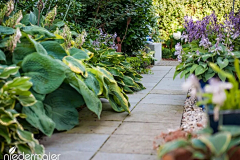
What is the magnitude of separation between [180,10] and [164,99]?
675cm

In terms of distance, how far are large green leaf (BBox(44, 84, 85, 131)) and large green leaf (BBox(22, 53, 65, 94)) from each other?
0.24 metres

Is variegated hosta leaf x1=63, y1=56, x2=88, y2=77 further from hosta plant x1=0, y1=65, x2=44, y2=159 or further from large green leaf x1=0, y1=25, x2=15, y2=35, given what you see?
hosta plant x1=0, y1=65, x2=44, y2=159

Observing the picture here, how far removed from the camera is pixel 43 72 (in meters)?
2.53

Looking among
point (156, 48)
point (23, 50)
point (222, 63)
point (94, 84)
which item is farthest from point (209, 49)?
point (156, 48)

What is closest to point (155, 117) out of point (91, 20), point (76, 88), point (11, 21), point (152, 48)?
point (76, 88)

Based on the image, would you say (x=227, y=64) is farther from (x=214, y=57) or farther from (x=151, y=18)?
(x=151, y=18)

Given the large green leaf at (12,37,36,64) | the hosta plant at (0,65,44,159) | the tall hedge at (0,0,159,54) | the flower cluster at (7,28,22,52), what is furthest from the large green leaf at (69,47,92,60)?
the tall hedge at (0,0,159,54)

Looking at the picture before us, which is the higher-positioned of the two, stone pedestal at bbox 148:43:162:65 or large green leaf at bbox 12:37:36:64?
large green leaf at bbox 12:37:36:64

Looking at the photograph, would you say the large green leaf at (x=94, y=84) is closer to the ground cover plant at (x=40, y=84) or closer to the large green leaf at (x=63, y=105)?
the ground cover plant at (x=40, y=84)

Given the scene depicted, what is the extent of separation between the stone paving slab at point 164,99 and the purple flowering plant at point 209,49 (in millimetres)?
461

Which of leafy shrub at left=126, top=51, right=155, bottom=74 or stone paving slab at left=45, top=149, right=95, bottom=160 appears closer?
stone paving slab at left=45, top=149, right=95, bottom=160

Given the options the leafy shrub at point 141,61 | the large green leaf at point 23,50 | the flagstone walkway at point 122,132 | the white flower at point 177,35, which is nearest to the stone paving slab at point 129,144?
the flagstone walkway at point 122,132

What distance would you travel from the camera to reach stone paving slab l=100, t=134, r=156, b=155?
7.59 ft

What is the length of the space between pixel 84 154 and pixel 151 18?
212 inches
